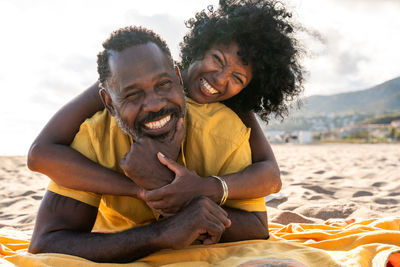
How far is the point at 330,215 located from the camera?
3.73m

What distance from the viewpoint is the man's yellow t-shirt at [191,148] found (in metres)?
2.29

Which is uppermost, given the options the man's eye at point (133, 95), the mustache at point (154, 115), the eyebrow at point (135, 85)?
the eyebrow at point (135, 85)

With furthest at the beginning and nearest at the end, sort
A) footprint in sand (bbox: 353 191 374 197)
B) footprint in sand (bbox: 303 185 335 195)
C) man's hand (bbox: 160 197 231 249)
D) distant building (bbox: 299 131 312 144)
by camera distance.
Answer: distant building (bbox: 299 131 312 144) → footprint in sand (bbox: 303 185 335 195) → footprint in sand (bbox: 353 191 374 197) → man's hand (bbox: 160 197 231 249)

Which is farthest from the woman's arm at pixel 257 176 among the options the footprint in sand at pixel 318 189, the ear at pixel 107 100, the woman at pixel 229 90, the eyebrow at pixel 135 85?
the footprint in sand at pixel 318 189

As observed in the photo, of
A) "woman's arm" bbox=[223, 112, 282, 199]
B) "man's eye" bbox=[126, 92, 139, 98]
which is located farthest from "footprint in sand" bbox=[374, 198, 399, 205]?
"man's eye" bbox=[126, 92, 139, 98]

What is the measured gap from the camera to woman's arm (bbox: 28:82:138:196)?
2.12 meters

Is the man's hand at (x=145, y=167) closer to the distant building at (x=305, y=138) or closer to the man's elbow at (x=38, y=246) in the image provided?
the man's elbow at (x=38, y=246)

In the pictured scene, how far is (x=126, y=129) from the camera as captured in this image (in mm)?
2199

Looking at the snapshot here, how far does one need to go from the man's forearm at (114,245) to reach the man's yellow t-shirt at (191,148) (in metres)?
0.29

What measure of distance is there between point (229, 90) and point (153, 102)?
0.78 meters

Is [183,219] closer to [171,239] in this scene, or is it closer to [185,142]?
[171,239]

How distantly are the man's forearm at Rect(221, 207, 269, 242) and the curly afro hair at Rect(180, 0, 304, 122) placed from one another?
989 mm

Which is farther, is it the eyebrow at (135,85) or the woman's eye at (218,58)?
the woman's eye at (218,58)

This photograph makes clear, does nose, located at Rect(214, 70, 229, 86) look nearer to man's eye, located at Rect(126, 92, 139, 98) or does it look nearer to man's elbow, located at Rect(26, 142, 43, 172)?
man's eye, located at Rect(126, 92, 139, 98)
